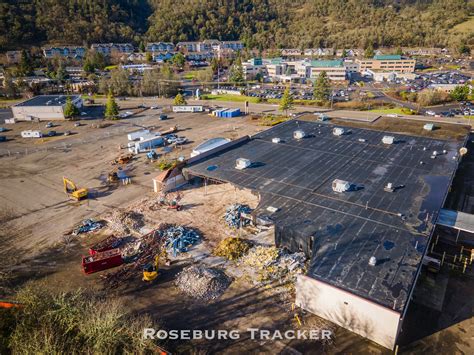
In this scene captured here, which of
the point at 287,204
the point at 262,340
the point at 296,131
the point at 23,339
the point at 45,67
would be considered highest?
the point at 45,67

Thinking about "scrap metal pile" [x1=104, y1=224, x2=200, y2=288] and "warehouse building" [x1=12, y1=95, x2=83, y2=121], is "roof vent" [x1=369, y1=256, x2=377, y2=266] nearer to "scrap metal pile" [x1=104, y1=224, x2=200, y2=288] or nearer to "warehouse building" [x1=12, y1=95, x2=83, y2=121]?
"scrap metal pile" [x1=104, y1=224, x2=200, y2=288]

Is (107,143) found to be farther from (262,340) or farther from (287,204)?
(262,340)

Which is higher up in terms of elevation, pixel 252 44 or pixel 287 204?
pixel 252 44

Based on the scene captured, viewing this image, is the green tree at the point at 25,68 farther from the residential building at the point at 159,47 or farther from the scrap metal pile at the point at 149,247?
the scrap metal pile at the point at 149,247

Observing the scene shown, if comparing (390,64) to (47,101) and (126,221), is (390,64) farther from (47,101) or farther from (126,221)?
(126,221)

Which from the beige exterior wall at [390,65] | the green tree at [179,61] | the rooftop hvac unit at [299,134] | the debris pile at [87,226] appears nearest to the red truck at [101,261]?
the debris pile at [87,226]

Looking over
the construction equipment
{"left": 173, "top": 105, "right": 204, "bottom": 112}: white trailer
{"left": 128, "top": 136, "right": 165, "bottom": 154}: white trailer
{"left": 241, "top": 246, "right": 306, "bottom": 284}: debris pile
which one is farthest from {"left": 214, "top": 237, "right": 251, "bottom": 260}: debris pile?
{"left": 173, "top": 105, "right": 204, "bottom": 112}: white trailer

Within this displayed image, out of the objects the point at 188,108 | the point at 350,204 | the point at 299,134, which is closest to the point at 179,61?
the point at 188,108

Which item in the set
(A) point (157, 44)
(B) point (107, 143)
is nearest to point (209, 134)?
(B) point (107, 143)
